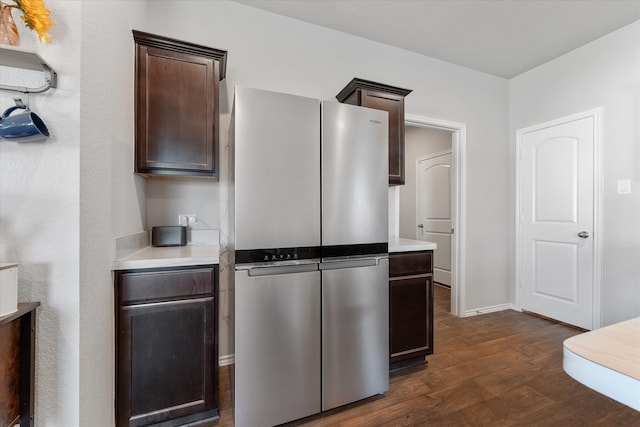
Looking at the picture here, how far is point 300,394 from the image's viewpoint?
148 centimetres

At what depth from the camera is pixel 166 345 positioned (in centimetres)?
138

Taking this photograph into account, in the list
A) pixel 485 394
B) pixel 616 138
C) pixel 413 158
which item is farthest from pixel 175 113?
pixel 413 158

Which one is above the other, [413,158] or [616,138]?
[413,158]

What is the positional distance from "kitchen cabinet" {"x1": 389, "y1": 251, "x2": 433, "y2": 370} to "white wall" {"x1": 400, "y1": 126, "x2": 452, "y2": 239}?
9.50ft

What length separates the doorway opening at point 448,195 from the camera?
3014mm

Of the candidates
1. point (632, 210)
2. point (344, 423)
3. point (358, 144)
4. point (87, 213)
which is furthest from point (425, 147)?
point (87, 213)

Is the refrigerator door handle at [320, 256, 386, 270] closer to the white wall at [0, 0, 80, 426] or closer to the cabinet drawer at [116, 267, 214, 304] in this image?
the cabinet drawer at [116, 267, 214, 304]

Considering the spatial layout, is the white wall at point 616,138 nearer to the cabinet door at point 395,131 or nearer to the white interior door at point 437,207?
the white interior door at point 437,207

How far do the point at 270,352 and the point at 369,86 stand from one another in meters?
2.00

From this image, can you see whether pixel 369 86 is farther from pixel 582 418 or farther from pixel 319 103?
pixel 582 418

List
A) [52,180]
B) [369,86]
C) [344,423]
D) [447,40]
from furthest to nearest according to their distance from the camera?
[447,40] < [369,86] < [344,423] < [52,180]

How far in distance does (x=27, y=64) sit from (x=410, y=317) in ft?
7.73

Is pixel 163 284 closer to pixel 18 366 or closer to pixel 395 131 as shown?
pixel 18 366

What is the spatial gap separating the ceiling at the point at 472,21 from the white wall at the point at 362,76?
0.37ft
